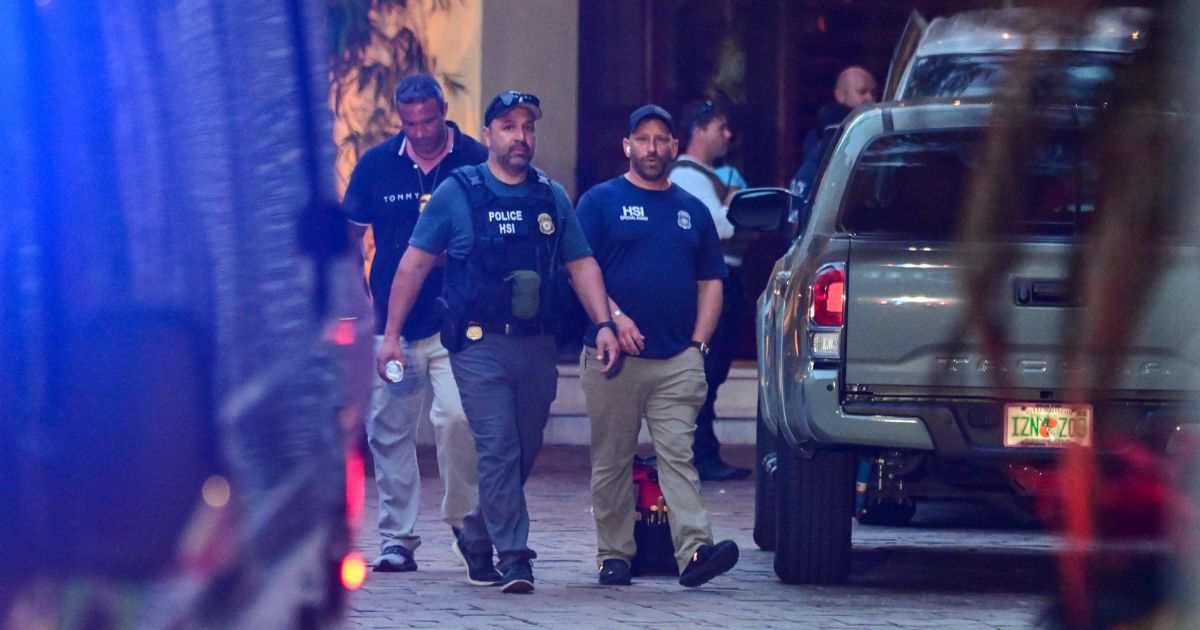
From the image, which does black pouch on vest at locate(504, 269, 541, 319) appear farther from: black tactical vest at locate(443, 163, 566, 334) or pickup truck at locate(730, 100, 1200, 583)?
pickup truck at locate(730, 100, 1200, 583)

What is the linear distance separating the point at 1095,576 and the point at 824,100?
13298 millimetres

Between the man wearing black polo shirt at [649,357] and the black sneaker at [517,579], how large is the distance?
17.2 inches

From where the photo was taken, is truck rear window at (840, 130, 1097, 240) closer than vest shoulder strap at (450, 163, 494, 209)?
Yes

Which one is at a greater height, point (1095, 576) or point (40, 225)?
point (40, 225)

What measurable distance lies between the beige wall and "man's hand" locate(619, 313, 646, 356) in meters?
6.16

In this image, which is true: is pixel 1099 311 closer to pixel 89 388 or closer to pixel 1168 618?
pixel 1168 618

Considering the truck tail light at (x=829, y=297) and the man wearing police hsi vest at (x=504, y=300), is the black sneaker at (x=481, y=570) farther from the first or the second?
the truck tail light at (x=829, y=297)

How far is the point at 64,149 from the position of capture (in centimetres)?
314

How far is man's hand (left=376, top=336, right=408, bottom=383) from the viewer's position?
8680mm

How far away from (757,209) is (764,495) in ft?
4.54

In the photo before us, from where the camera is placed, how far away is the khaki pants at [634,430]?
28.1ft

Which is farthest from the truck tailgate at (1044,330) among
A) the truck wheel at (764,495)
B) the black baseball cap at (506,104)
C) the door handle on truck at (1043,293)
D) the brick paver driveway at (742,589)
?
the truck wheel at (764,495)

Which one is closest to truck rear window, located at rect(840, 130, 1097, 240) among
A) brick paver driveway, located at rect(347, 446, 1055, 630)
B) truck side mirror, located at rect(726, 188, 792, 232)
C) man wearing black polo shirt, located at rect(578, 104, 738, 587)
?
brick paver driveway, located at rect(347, 446, 1055, 630)

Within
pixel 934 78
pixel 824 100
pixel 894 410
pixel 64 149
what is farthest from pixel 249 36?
pixel 824 100
